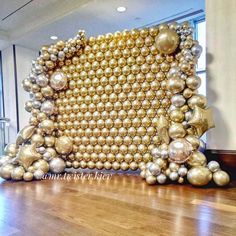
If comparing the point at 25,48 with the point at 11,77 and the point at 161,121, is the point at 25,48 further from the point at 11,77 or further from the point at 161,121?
the point at 161,121

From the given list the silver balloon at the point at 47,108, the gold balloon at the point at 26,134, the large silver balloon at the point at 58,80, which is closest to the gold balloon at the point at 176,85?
the large silver balloon at the point at 58,80

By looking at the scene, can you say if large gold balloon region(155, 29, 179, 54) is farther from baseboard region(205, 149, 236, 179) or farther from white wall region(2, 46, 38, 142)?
white wall region(2, 46, 38, 142)

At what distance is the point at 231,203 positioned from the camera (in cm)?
169

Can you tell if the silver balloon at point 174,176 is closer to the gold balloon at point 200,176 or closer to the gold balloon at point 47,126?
the gold balloon at point 200,176

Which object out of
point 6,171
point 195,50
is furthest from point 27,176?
point 195,50

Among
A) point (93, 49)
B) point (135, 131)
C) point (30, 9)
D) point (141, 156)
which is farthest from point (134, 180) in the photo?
point (30, 9)

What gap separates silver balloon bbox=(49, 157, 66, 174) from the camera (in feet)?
8.91

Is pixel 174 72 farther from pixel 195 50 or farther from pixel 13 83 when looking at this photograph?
pixel 13 83

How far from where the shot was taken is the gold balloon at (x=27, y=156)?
8.38 ft

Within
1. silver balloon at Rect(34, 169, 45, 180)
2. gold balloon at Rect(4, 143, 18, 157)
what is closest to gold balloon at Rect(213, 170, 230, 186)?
silver balloon at Rect(34, 169, 45, 180)

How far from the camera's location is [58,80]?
2814 millimetres

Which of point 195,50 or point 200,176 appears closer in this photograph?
point 200,176

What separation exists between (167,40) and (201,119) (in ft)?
2.63

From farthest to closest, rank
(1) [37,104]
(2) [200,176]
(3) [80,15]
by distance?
(3) [80,15] < (1) [37,104] < (2) [200,176]
